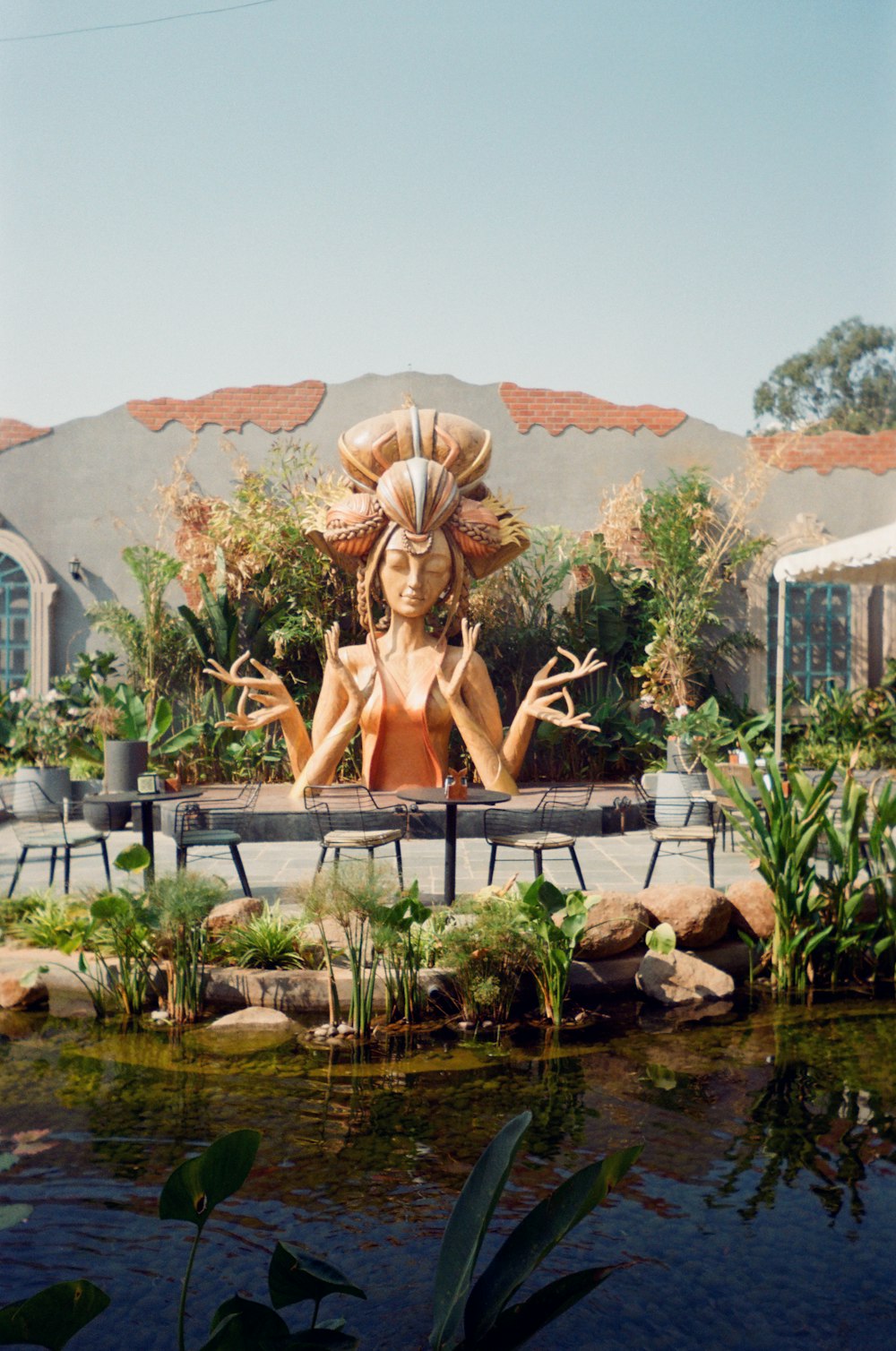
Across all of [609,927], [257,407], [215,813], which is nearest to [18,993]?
[215,813]

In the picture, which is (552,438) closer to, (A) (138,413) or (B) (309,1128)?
(A) (138,413)

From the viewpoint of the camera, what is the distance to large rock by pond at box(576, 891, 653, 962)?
5.38m

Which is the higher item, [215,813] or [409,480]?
[409,480]

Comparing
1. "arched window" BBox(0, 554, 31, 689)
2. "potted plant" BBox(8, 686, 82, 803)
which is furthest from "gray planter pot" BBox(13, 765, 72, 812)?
"arched window" BBox(0, 554, 31, 689)

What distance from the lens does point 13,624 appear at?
14148 mm

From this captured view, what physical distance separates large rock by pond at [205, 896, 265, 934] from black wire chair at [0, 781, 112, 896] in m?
0.63

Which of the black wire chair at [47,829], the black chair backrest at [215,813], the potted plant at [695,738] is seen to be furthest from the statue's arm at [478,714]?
the black wire chair at [47,829]

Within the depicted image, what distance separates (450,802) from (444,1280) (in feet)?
15.2

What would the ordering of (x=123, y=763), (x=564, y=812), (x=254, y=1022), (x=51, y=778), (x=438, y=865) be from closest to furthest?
1. (x=254, y=1022)
2. (x=123, y=763)
3. (x=438, y=865)
4. (x=564, y=812)
5. (x=51, y=778)

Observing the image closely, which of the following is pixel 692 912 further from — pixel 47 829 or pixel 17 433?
pixel 17 433

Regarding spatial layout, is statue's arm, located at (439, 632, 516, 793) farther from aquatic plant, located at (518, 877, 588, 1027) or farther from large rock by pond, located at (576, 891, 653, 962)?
aquatic plant, located at (518, 877, 588, 1027)

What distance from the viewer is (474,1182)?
74.9 inches

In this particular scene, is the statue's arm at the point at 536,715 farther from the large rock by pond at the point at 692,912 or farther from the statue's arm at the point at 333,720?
the large rock by pond at the point at 692,912

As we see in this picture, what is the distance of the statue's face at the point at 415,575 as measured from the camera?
966 cm
